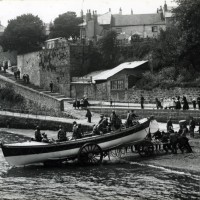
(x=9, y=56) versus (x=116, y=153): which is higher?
(x=9, y=56)

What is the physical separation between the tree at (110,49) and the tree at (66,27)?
717 inches

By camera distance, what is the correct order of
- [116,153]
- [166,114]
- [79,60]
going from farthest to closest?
[79,60]
[166,114]
[116,153]

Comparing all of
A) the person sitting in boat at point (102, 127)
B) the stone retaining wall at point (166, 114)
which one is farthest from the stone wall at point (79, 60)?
the person sitting in boat at point (102, 127)

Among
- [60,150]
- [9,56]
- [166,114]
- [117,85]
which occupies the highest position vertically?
[9,56]

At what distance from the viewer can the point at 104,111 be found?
1260 inches

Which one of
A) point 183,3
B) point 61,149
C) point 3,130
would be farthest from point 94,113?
point 61,149

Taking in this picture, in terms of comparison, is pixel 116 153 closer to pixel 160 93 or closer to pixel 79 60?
pixel 160 93

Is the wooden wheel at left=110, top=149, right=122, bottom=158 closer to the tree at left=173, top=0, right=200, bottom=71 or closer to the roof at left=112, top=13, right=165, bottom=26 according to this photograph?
the tree at left=173, top=0, right=200, bottom=71

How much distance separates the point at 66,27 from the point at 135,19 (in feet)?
32.9

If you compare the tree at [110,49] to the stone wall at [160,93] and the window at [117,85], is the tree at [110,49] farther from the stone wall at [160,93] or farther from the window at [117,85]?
the stone wall at [160,93]

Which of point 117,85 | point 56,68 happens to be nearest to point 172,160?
point 117,85

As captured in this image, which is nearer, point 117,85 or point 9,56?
point 117,85

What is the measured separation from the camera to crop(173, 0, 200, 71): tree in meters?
32.0

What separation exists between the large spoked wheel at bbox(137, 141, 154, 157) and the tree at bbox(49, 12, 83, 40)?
1743 inches
